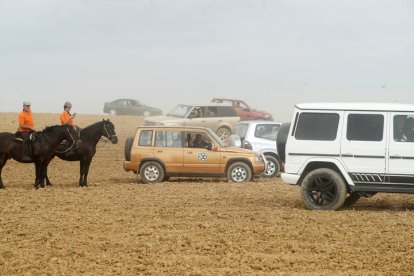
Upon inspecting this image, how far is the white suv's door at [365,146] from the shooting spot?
50.1 feet

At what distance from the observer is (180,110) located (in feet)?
108

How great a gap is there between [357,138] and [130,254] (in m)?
5.78

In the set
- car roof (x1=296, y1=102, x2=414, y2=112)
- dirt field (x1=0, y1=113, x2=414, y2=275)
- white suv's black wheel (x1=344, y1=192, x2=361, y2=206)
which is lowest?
dirt field (x1=0, y1=113, x2=414, y2=275)

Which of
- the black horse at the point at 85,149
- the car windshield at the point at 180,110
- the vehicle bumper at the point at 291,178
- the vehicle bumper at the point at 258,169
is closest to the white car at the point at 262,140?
the vehicle bumper at the point at 258,169

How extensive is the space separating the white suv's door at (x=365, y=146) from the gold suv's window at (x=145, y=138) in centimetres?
834

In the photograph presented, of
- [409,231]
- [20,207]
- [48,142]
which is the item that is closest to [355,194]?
[409,231]

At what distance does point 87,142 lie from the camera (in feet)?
71.8

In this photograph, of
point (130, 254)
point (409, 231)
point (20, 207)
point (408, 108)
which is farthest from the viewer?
point (20, 207)

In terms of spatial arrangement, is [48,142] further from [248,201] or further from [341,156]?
[341,156]

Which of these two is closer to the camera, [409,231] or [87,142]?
[409,231]

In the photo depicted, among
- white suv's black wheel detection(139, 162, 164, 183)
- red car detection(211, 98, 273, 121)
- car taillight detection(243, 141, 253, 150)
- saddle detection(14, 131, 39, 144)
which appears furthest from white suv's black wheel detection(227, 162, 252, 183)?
red car detection(211, 98, 273, 121)

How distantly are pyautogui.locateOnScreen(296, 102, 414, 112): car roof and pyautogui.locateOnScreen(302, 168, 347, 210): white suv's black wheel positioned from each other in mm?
1190

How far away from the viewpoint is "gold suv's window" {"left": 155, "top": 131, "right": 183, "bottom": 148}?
22.8m

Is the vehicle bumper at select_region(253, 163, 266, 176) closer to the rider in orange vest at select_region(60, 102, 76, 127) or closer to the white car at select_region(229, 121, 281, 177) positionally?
the white car at select_region(229, 121, 281, 177)
